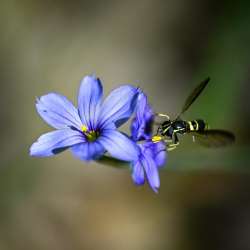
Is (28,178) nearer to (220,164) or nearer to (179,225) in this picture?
(179,225)

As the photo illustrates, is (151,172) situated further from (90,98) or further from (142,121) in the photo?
(90,98)

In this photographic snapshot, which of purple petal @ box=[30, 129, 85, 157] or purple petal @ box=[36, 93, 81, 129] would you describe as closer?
purple petal @ box=[30, 129, 85, 157]

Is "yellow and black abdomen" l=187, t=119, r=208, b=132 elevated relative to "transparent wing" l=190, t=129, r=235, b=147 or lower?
elevated

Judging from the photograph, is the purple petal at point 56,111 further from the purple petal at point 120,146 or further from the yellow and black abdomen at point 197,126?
the yellow and black abdomen at point 197,126

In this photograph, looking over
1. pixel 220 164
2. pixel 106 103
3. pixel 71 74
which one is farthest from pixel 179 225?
pixel 106 103

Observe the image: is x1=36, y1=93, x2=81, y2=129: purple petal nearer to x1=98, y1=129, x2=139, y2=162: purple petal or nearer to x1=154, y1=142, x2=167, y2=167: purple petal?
x1=98, y1=129, x2=139, y2=162: purple petal

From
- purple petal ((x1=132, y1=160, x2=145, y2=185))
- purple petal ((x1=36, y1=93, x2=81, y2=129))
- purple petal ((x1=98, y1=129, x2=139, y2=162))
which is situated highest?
purple petal ((x1=36, y1=93, x2=81, y2=129))

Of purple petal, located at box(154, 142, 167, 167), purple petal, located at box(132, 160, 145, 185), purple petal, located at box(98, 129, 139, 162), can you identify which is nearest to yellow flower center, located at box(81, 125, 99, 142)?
purple petal, located at box(98, 129, 139, 162)

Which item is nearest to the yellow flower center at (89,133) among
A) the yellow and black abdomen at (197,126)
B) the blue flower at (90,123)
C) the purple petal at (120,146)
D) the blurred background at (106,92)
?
the blue flower at (90,123)
